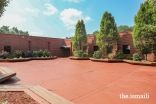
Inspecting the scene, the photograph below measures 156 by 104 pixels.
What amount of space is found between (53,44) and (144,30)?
1427 centimetres

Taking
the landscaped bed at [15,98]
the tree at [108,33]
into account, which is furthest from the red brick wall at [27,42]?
the landscaped bed at [15,98]

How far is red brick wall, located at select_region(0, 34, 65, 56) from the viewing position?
1424cm

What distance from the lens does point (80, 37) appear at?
1498 centimetres

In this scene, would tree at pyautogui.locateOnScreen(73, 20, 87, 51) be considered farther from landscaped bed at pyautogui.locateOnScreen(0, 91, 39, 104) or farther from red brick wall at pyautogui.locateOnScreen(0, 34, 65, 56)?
landscaped bed at pyautogui.locateOnScreen(0, 91, 39, 104)

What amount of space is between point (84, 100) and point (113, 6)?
12448mm

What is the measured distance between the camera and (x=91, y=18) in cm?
1825

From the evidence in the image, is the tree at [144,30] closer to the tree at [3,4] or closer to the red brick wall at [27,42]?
the tree at [3,4]

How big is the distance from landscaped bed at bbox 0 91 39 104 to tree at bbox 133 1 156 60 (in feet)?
32.2

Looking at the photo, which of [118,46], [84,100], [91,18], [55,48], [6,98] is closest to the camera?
[6,98]

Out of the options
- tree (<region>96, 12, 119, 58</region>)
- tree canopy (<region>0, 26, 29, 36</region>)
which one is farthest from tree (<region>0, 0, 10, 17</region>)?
tree canopy (<region>0, 26, 29, 36</region>)

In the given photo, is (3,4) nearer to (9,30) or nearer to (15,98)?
(15,98)

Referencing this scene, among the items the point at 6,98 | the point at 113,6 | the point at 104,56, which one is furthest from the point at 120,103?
the point at 113,6

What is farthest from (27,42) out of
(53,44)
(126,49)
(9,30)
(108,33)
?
(9,30)

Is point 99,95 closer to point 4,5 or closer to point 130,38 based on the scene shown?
point 4,5
